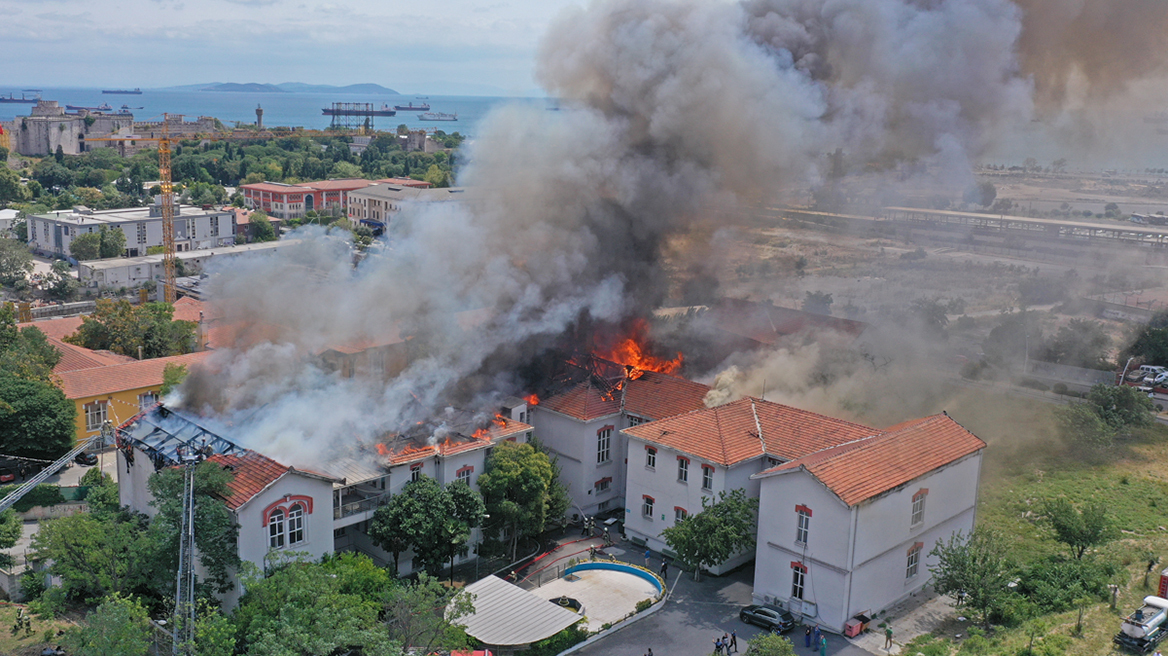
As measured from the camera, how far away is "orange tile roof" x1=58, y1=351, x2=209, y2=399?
111 feet

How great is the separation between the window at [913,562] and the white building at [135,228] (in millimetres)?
61453

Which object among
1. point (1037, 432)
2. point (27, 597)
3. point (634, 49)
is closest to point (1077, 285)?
point (1037, 432)

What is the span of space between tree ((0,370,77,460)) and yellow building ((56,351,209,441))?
7.14 ft

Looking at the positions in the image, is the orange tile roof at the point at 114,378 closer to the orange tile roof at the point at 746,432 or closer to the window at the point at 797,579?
the orange tile roof at the point at 746,432

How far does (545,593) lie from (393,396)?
23.3 ft

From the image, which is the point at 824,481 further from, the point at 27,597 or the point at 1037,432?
the point at 27,597

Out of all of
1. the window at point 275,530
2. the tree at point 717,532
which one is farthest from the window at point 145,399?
the tree at point 717,532

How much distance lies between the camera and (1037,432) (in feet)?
110

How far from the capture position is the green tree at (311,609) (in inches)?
707

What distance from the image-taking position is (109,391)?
3403 centimetres

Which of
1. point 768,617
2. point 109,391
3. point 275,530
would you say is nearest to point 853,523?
point 768,617

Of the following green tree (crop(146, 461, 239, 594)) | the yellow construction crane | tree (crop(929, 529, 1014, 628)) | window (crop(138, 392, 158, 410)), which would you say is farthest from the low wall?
the yellow construction crane

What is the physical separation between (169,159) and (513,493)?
49.8m

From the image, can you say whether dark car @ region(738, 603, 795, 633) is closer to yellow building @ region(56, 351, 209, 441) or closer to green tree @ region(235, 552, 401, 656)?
green tree @ region(235, 552, 401, 656)
